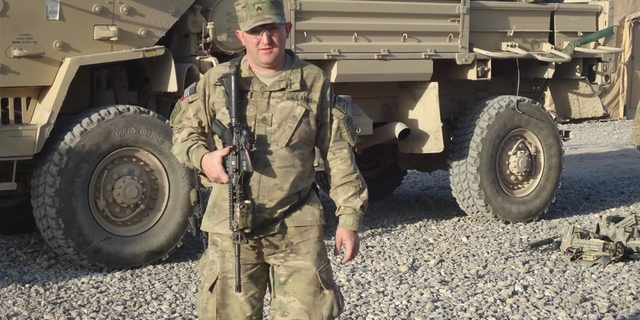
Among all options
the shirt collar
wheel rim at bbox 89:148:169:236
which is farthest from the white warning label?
the shirt collar

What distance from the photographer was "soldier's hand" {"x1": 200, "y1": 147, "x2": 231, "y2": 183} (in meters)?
3.39

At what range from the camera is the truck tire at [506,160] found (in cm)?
782

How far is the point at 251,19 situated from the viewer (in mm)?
3443

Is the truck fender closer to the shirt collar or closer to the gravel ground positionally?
the gravel ground

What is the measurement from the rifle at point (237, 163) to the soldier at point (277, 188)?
0.06 m

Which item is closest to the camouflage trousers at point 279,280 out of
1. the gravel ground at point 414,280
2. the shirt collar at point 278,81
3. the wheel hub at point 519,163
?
the shirt collar at point 278,81

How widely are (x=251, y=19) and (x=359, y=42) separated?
378cm

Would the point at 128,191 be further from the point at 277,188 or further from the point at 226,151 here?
the point at 226,151

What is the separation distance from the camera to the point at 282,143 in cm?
355

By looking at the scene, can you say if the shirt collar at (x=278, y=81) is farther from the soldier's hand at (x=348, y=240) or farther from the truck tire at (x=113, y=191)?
the truck tire at (x=113, y=191)

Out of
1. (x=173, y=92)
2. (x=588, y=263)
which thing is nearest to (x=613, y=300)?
(x=588, y=263)

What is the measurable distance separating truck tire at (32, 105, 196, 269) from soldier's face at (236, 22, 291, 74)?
8.86 ft

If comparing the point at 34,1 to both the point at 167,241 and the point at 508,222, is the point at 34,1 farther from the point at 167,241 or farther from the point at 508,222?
the point at 508,222

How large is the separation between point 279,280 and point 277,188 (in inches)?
13.3
